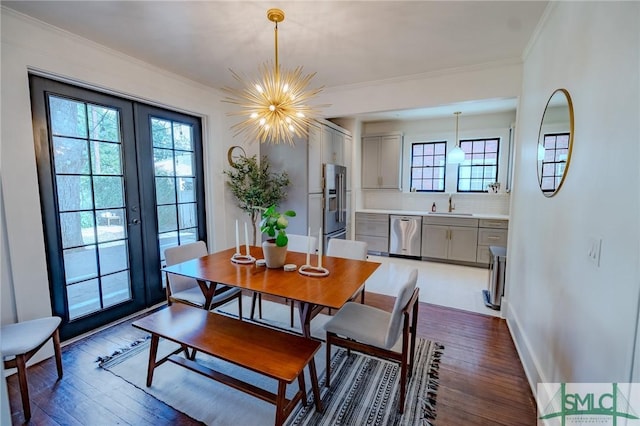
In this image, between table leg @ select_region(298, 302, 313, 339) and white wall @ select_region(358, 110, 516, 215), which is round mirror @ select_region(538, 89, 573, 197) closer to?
table leg @ select_region(298, 302, 313, 339)

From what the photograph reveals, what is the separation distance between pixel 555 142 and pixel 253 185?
3177 mm

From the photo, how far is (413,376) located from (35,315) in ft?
9.71

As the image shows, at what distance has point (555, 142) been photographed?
1826mm

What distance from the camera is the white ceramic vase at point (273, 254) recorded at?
212 centimetres

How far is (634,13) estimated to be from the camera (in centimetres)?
104

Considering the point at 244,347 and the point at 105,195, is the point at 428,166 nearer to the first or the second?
the point at 244,347

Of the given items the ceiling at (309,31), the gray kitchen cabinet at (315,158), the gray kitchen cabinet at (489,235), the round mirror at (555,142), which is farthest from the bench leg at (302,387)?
the gray kitchen cabinet at (489,235)

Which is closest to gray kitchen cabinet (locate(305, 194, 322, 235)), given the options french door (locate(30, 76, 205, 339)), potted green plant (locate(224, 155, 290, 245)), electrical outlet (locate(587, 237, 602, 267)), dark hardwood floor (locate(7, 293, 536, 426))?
potted green plant (locate(224, 155, 290, 245))

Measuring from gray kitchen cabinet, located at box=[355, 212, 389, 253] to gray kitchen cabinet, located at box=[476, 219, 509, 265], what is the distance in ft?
5.09

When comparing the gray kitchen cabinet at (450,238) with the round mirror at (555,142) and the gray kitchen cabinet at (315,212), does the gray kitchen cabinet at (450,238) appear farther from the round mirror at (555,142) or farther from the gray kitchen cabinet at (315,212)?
the round mirror at (555,142)

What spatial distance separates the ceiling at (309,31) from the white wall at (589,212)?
1.62 feet

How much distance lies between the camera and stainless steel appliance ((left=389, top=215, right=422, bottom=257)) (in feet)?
16.8

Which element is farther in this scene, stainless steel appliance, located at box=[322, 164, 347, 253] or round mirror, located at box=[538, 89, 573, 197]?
stainless steel appliance, located at box=[322, 164, 347, 253]

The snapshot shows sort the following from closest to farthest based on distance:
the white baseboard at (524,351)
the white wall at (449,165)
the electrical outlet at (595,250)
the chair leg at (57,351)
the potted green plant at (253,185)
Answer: the electrical outlet at (595,250) < the white baseboard at (524,351) < the chair leg at (57,351) < the potted green plant at (253,185) < the white wall at (449,165)
